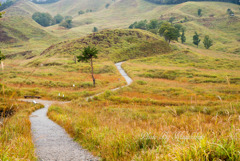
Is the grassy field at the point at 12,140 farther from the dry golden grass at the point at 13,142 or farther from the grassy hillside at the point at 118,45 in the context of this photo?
the grassy hillside at the point at 118,45

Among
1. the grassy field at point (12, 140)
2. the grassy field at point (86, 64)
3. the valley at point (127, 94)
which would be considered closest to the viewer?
the grassy field at point (12, 140)

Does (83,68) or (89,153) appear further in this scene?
(83,68)

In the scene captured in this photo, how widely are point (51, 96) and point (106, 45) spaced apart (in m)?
75.2

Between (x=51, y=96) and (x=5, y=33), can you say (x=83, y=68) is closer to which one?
(x=51, y=96)

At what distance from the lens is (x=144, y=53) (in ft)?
336

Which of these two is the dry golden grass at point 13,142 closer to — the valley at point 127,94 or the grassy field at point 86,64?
the valley at point 127,94

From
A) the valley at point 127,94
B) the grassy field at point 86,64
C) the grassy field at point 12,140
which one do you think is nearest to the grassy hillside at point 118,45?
the grassy field at point 86,64

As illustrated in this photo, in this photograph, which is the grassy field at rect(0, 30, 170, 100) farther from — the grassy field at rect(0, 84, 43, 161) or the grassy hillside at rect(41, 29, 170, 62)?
the grassy field at rect(0, 84, 43, 161)

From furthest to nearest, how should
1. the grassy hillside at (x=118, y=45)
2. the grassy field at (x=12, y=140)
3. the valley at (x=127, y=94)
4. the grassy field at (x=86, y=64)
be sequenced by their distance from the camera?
the grassy hillside at (x=118, y=45) < the grassy field at (x=86, y=64) < the valley at (x=127, y=94) < the grassy field at (x=12, y=140)

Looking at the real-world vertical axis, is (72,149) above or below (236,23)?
below

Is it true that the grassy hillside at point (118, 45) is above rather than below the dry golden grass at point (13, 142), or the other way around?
below

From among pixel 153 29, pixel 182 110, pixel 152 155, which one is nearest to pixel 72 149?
pixel 152 155

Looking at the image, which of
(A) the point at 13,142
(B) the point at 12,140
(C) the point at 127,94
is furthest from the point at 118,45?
(A) the point at 13,142

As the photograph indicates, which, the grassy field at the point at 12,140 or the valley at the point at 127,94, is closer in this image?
the grassy field at the point at 12,140
